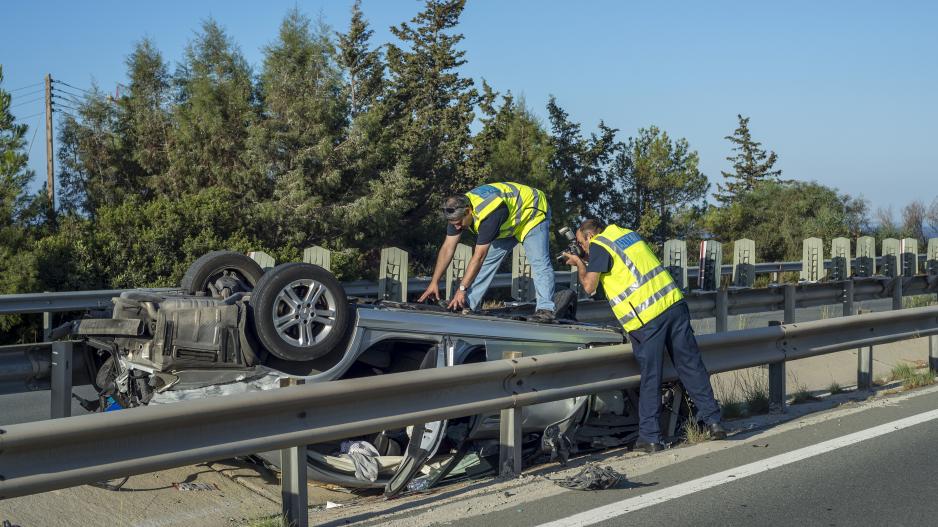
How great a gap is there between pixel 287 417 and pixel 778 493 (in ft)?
8.97

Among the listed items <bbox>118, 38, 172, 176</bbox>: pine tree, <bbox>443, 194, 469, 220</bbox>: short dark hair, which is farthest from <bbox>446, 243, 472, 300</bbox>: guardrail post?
<bbox>118, 38, 172, 176</bbox>: pine tree

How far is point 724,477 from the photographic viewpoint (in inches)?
229

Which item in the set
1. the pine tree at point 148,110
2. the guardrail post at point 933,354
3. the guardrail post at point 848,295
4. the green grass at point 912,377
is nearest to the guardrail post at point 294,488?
the green grass at point 912,377

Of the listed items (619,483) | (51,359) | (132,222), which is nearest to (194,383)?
(51,359)

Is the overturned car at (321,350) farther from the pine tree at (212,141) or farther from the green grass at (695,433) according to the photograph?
the pine tree at (212,141)

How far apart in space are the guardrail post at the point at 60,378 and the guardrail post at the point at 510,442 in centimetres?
260

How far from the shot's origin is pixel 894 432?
706cm

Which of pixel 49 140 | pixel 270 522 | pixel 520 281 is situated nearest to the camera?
pixel 270 522

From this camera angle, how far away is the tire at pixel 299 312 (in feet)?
17.9

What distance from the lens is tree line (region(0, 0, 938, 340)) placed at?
1836 centimetres

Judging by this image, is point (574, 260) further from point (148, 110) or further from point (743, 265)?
point (148, 110)

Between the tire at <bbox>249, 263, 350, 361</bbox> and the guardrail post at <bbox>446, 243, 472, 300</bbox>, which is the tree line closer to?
the guardrail post at <bbox>446, 243, 472, 300</bbox>

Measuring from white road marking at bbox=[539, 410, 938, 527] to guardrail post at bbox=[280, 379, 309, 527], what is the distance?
1150 millimetres

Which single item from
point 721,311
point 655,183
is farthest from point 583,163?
point 721,311
